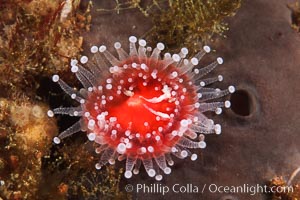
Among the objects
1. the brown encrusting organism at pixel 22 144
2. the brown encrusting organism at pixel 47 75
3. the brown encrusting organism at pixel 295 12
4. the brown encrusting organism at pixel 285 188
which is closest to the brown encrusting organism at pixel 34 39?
the brown encrusting organism at pixel 47 75

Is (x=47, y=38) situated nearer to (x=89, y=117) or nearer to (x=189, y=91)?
(x=89, y=117)

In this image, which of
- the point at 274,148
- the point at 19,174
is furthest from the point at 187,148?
the point at 19,174

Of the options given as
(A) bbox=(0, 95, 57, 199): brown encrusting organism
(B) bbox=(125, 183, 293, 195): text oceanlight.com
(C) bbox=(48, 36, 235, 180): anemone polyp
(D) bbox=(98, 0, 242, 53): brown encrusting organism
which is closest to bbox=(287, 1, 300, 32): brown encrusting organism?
(D) bbox=(98, 0, 242, 53): brown encrusting organism

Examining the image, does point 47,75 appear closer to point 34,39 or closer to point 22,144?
point 34,39

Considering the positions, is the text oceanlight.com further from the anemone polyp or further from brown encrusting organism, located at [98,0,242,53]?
brown encrusting organism, located at [98,0,242,53]

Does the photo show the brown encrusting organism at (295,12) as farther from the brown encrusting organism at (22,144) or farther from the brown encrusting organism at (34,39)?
the brown encrusting organism at (22,144)
